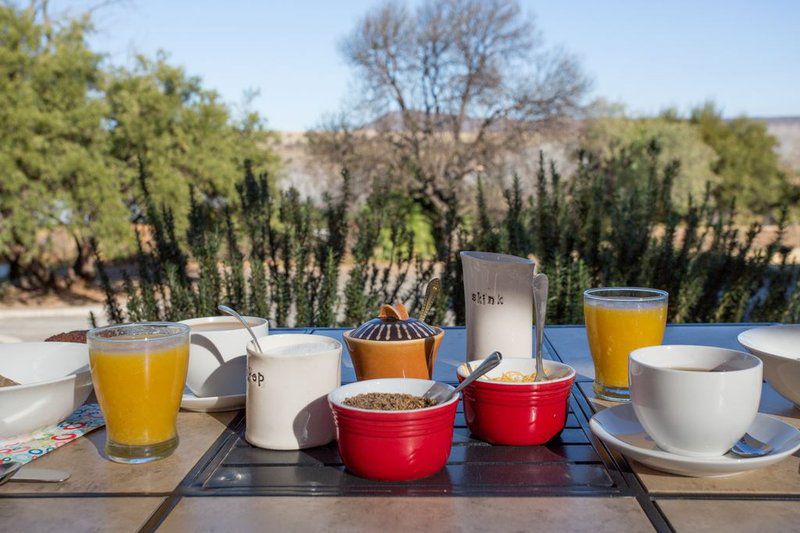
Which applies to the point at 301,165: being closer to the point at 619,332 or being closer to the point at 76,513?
the point at 619,332

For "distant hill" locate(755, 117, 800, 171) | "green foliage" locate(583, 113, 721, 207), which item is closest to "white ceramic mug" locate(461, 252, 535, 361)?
"green foliage" locate(583, 113, 721, 207)

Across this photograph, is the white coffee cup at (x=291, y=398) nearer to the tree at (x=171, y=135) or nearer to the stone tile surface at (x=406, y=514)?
the stone tile surface at (x=406, y=514)

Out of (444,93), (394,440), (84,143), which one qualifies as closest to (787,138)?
(444,93)

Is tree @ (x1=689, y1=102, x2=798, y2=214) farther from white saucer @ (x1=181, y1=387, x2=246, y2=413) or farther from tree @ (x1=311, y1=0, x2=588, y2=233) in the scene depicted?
white saucer @ (x1=181, y1=387, x2=246, y2=413)

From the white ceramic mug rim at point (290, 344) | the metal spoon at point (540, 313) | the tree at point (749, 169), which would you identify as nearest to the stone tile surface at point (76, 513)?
the white ceramic mug rim at point (290, 344)

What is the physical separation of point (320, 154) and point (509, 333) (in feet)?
47.5

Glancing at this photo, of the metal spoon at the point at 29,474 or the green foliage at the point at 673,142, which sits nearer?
the metal spoon at the point at 29,474

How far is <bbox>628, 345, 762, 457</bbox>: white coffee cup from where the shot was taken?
0.98 meters

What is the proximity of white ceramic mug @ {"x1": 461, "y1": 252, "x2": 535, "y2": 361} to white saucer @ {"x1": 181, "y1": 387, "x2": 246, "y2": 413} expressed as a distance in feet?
1.55

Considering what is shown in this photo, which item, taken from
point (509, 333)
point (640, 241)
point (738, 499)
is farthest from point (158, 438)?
point (640, 241)

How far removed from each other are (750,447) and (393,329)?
60 centimetres

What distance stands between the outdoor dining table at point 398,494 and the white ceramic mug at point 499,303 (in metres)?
0.28

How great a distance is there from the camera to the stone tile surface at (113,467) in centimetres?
103

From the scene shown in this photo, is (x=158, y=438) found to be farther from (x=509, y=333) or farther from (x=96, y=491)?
(x=509, y=333)
